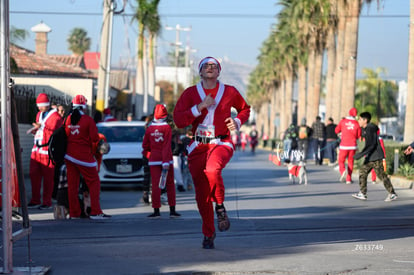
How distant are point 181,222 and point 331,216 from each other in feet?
9.59

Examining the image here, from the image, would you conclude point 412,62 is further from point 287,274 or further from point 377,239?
point 287,274

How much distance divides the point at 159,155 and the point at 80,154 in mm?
1783

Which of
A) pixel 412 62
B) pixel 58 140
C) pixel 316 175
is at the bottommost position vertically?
pixel 316 175

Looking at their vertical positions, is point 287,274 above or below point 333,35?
below

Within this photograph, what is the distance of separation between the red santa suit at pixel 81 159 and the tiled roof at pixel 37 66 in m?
30.3

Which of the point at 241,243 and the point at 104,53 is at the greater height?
the point at 104,53

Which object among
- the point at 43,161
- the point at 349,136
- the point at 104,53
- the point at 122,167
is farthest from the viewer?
the point at 104,53

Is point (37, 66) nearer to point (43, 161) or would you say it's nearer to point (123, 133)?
point (123, 133)

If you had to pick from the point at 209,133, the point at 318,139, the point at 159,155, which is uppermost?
the point at 209,133

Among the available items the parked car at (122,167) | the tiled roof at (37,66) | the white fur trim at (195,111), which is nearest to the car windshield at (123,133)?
the parked car at (122,167)

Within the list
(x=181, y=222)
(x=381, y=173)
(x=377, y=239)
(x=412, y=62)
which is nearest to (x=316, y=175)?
(x=412, y=62)

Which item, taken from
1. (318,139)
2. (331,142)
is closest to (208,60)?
(331,142)

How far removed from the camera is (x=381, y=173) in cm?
1612

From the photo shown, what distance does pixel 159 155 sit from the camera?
13758 millimetres
